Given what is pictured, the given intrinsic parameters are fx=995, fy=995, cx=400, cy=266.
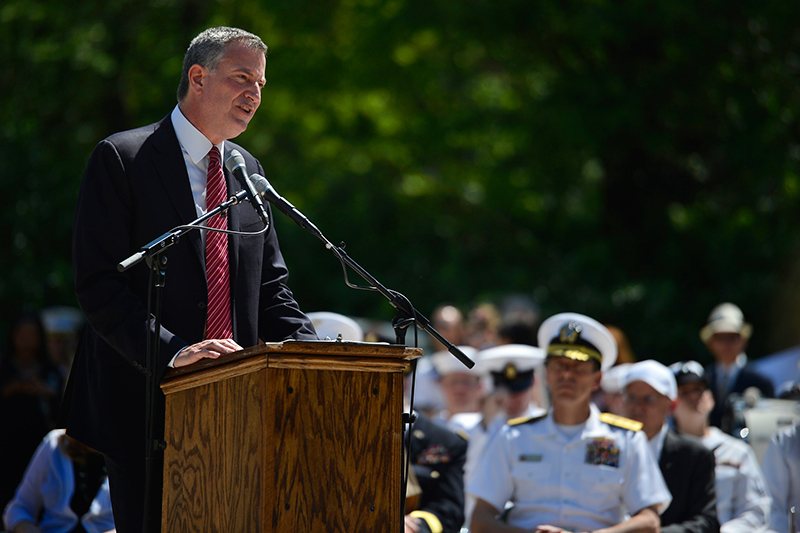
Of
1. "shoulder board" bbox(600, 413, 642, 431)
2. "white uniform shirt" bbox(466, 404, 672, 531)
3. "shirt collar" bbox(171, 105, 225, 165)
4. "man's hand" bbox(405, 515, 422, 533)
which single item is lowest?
"man's hand" bbox(405, 515, 422, 533)

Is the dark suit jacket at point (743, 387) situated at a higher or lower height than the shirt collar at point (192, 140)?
lower

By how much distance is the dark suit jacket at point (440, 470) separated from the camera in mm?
5109

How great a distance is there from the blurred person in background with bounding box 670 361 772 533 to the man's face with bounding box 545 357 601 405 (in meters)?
1.20

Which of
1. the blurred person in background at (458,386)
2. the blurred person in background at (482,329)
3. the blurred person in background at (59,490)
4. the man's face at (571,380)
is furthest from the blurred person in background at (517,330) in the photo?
the blurred person in background at (59,490)

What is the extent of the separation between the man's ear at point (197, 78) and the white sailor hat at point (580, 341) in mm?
2622

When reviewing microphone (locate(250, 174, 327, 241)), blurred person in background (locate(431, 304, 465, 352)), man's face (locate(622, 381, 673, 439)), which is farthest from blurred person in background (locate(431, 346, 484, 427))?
microphone (locate(250, 174, 327, 241))

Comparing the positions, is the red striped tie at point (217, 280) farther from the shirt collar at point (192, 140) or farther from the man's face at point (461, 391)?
the man's face at point (461, 391)

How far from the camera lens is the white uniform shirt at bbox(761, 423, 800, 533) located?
495cm

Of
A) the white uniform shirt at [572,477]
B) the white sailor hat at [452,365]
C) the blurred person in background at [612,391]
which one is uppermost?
the white sailor hat at [452,365]

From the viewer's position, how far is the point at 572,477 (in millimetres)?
4809

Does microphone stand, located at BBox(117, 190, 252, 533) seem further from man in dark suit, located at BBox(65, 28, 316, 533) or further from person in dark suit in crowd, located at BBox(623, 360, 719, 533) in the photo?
person in dark suit in crowd, located at BBox(623, 360, 719, 533)

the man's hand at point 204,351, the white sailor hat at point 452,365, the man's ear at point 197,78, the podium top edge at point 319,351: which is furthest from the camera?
the white sailor hat at point 452,365

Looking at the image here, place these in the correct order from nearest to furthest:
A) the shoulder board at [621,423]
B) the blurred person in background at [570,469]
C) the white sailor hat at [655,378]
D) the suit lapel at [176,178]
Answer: the suit lapel at [176,178]
the blurred person in background at [570,469]
the shoulder board at [621,423]
the white sailor hat at [655,378]

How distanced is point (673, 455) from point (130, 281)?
350 cm
